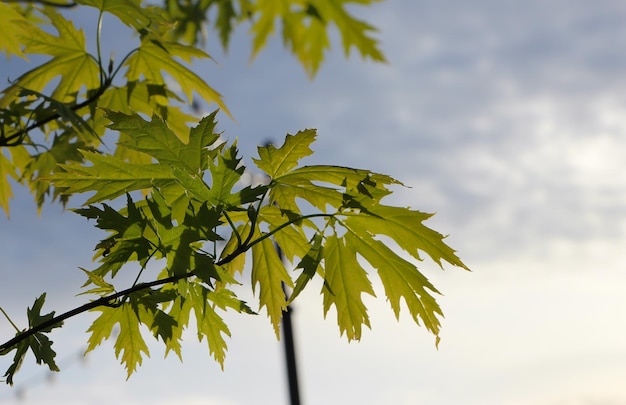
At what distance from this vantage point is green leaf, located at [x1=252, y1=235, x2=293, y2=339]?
1.57m

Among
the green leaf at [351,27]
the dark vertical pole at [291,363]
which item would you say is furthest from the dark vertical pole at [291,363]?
the green leaf at [351,27]

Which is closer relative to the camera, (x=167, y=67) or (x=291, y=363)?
(x=167, y=67)

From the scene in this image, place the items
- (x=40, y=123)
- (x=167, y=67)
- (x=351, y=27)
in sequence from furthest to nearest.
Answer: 1. (x=351, y=27)
2. (x=167, y=67)
3. (x=40, y=123)

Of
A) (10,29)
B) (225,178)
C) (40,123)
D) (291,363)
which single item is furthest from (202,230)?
(291,363)

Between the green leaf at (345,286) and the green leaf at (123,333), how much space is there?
405 millimetres

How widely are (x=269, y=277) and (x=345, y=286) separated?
172 millimetres

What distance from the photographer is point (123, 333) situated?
57.9 inches

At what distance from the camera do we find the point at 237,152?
4.19 ft

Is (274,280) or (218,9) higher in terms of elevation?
(218,9)

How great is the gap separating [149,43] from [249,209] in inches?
38.7

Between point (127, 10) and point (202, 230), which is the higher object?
point (127, 10)

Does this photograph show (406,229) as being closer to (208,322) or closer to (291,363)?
(208,322)

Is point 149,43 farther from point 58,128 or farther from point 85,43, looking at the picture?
point 58,128

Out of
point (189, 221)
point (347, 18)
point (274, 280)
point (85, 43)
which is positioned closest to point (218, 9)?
point (347, 18)
